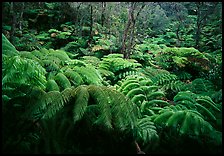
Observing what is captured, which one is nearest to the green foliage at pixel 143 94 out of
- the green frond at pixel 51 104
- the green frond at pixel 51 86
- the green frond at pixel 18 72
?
the green frond at pixel 51 86

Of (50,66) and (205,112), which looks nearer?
(205,112)

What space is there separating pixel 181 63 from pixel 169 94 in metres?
1.77

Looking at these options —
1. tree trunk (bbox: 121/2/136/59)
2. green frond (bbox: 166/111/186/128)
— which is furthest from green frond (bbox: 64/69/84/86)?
tree trunk (bbox: 121/2/136/59)

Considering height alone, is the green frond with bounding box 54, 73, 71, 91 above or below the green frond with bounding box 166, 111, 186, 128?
above

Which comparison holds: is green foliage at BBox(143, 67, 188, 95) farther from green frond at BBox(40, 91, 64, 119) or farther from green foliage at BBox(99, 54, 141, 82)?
green frond at BBox(40, 91, 64, 119)

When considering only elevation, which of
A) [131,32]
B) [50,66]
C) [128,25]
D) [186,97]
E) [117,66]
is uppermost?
[128,25]

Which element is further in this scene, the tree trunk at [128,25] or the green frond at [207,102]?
the tree trunk at [128,25]

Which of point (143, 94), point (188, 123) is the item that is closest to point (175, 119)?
point (188, 123)

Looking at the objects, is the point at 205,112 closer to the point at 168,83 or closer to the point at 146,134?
the point at 146,134

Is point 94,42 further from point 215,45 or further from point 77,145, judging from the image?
point 77,145

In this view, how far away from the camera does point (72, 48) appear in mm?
7848

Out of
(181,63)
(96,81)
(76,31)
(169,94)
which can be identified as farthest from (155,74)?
(76,31)

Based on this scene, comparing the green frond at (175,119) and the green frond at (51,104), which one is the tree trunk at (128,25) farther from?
the green frond at (51,104)

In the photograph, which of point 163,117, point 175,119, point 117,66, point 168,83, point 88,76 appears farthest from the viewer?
point 117,66
